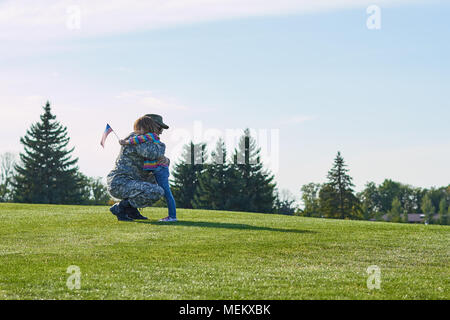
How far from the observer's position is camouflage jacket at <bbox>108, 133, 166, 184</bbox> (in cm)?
1507

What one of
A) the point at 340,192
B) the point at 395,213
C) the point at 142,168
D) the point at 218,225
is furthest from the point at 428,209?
the point at 142,168

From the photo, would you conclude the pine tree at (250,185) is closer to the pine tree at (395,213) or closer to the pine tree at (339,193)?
the pine tree at (339,193)

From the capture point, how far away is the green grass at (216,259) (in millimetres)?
7633

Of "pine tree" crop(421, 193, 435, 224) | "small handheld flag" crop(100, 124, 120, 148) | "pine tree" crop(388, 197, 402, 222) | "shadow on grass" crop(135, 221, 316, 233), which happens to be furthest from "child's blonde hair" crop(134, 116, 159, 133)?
"pine tree" crop(421, 193, 435, 224)

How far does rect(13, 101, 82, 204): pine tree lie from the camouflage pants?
50.1 metres

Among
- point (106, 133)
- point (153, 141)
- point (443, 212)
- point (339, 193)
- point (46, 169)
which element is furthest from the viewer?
point (443, 212)

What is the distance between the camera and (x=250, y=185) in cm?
6981

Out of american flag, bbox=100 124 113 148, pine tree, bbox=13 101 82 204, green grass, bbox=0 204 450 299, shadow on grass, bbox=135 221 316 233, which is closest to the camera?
green grass, bbox=0 204 450 299

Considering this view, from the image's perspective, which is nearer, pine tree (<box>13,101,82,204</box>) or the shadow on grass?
the shadow on grass

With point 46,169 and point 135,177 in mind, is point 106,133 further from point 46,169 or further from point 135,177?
point 46,169

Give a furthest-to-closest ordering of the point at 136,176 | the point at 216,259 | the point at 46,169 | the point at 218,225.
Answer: the point at 46,169
the point at 136,176
the point at 218,225
the point at 216,259

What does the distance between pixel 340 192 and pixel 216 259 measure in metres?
73.7

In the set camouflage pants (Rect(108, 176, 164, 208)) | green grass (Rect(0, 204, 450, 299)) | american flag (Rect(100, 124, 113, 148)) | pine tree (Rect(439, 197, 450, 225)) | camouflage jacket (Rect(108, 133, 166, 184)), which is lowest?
pine tree (Rect(439, 197, 450, 225))

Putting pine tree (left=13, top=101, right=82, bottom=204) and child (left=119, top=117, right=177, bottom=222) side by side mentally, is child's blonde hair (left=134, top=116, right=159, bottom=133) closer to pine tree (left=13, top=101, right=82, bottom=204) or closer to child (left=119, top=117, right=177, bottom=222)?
child (left=119, top=117, right=177, bottom=222)
